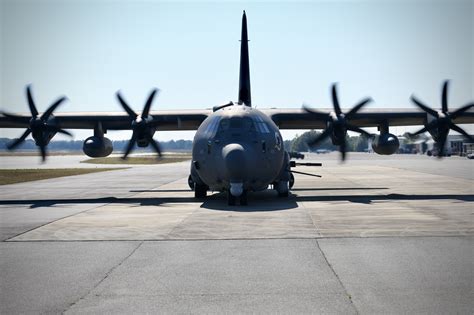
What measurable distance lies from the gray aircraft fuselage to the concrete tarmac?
64.5 inches

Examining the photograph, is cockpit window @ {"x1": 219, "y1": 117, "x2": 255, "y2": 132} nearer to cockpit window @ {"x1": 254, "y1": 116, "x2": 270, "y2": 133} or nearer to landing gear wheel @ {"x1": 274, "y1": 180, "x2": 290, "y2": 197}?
cockpit window @ {"x1": 254, "y1": 116, "x2": 270, "y2": 133}

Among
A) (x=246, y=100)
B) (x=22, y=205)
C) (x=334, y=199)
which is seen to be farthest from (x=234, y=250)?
(x=246, y=100)

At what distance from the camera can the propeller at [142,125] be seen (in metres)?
22.6

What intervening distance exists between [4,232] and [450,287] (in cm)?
1150

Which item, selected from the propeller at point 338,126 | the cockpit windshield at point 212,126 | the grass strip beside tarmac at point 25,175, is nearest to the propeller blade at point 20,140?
the cockpit windshield at point 212,126

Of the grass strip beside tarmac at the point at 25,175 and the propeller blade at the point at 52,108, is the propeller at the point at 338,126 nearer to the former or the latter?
the propeller blade at the point at 52,108

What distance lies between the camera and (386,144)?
24359 millimetres

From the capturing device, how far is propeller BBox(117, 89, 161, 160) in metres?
22.6

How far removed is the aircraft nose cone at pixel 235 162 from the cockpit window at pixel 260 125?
6.43 feet

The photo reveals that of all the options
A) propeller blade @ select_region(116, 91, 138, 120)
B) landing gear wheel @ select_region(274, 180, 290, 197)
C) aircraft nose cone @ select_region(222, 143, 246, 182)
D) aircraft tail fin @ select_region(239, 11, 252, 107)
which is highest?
aircraft tail fin @ select_region(239, 11, 252, 107)

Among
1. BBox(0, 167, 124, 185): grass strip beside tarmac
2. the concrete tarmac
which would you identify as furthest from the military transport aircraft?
BBox(0, 167, 124, 185): grass strip beside tarmac

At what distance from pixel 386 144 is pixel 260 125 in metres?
8.77

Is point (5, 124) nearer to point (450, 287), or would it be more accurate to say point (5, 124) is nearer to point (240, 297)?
point (240, 297)

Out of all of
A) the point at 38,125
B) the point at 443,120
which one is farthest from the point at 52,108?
the point at 443,120
